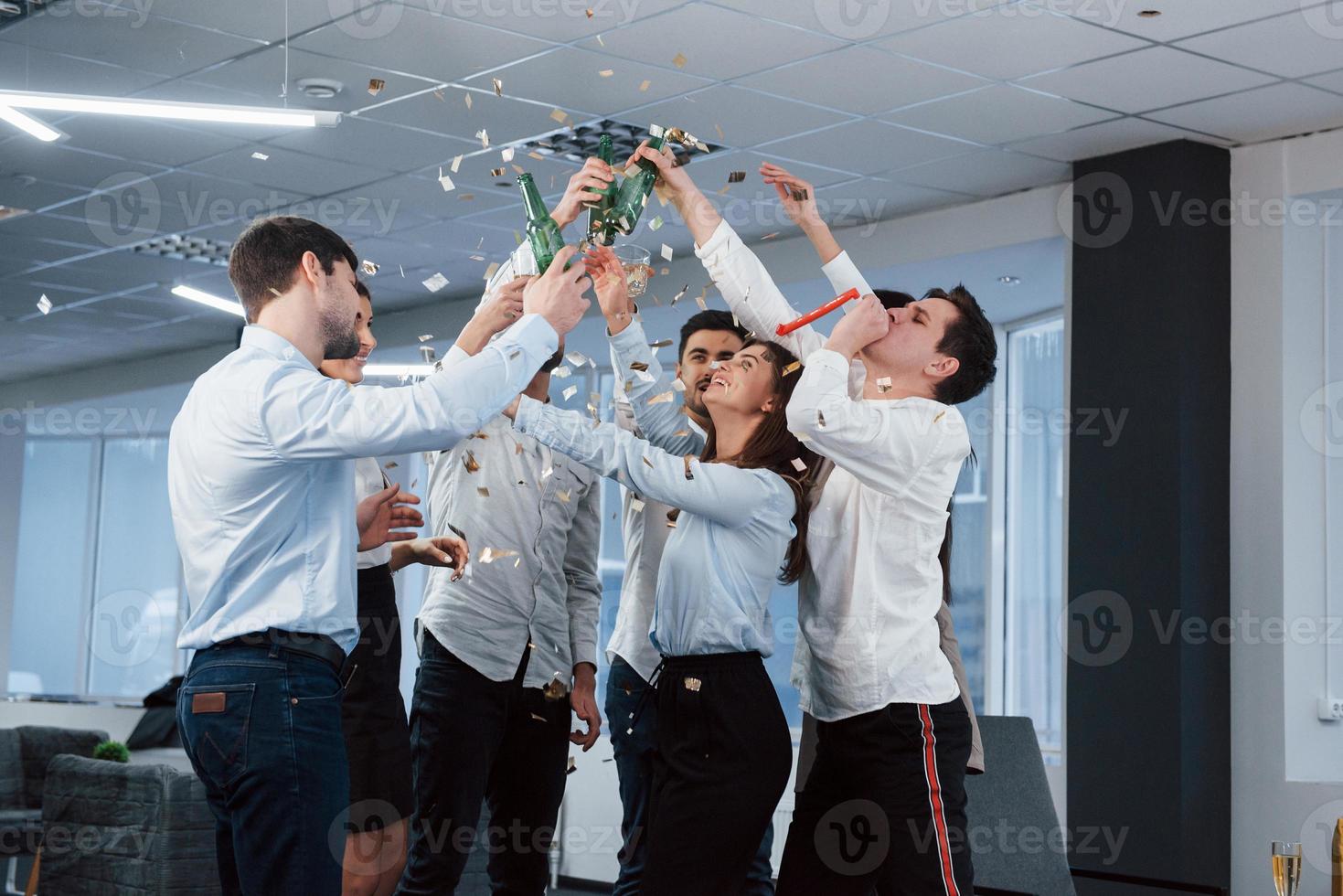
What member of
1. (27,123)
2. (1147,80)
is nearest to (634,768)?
(27,123)

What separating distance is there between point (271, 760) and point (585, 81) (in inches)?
147

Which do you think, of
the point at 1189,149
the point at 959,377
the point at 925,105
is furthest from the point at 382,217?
the point at 959,377

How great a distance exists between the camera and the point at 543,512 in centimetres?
351

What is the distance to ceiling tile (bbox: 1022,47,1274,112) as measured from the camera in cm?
513

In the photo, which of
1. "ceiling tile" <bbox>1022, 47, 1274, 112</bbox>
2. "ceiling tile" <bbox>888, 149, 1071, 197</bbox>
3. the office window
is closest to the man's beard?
"ceiling tile" <bbox>1022, 47, 1274, 112</bbox>

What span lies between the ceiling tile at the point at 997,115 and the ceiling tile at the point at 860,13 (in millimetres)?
708

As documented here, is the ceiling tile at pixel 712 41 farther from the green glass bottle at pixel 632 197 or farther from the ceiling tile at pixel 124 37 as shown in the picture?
the green glass bottle at pixel 632 197

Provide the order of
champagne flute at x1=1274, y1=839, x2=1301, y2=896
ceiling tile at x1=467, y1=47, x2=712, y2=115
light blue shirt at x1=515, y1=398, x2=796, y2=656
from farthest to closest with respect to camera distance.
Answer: ceiling tile at x1=467, y1=47, x2=712, y2=115 < champagne flute at x1=1274, y1=839, x2=1301, y2=896 < light blue shirt at x1=515, y1=398, x2=796, y2=656

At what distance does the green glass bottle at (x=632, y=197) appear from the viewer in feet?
9.77

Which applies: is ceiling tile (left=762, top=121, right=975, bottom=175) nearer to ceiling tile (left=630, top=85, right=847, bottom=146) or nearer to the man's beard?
ceiling tile (left=630, top=85, right=847, bottom=146)

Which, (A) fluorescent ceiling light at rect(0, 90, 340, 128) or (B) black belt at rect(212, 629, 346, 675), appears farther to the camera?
(A) fluorescent ceiling light at rect(0, 90, 340, 128)

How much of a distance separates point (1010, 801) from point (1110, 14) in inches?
96.9

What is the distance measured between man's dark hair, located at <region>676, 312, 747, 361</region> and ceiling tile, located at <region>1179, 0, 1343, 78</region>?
2.24 metres

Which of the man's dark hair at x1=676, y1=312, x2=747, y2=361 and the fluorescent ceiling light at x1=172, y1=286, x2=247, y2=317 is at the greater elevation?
the fluorescent ceiling light at x1=172, y1=286, x2=247, y2=317
